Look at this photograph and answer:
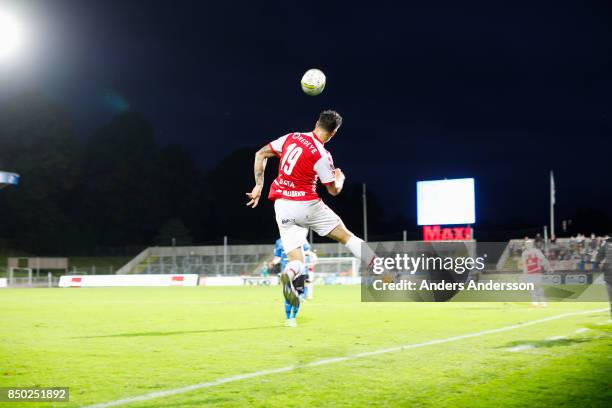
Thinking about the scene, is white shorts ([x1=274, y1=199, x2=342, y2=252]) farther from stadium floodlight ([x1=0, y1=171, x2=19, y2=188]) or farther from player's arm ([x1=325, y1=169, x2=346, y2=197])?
stadium floodlight ([x1=0, y1=171, x2=19, y2=188])

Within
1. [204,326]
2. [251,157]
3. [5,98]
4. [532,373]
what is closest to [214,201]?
Answer: [251,157]

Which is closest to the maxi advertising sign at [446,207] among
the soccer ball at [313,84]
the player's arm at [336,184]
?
the soccer ball at [313,84]

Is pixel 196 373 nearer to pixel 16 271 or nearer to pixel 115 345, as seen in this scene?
pixel 115 345

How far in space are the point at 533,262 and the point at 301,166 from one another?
11655 mm

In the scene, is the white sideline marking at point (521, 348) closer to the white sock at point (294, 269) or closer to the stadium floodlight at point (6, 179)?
the white sock at point (294, 269)

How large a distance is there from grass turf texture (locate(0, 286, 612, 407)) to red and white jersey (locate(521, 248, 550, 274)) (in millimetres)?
7219

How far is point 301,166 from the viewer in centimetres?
965

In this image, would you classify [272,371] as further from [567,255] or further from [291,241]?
[567,255]

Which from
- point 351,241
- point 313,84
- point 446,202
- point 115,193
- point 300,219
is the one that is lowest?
point 351,241

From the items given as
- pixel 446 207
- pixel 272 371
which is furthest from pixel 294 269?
pixel 446 207

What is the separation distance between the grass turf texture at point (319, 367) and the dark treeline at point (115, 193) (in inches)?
2491

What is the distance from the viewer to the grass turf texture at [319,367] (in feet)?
17.1

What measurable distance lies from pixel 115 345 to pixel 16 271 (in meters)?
55.9

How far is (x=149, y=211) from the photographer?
8881 centimetres
